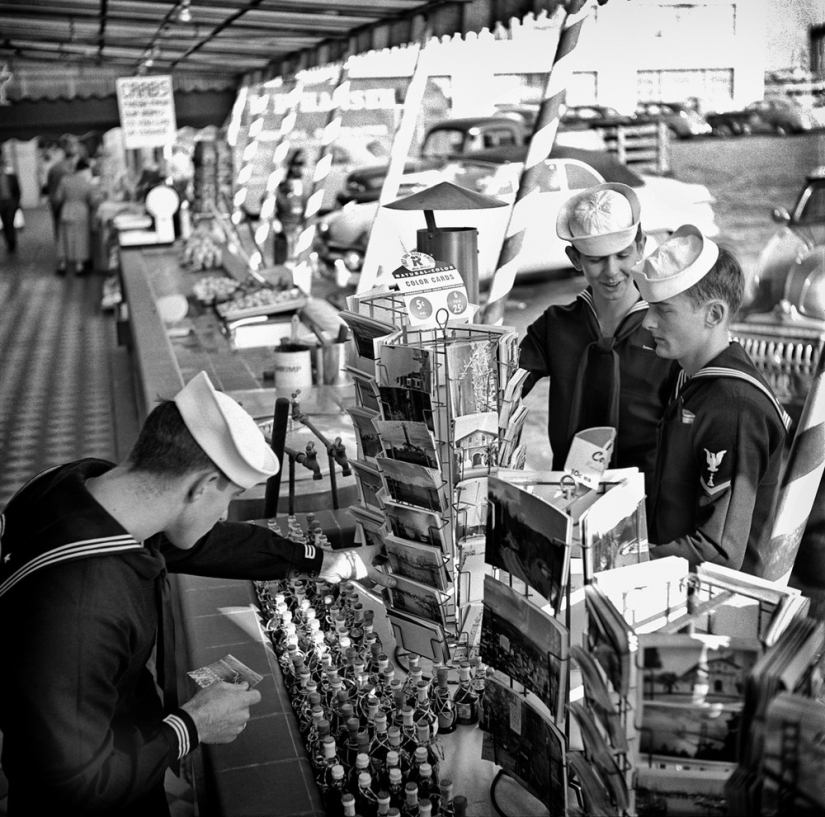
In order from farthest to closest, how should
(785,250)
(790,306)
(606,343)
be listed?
(785,250), (790,306), (606,343)

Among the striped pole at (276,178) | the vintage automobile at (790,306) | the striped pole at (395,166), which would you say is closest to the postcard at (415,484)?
the striped pole at (395,166)

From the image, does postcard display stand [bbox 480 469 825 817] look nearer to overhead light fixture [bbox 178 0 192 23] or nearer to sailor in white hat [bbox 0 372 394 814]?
sailor in white hat [bbox 0 372 394 814]

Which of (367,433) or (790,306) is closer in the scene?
(367,433)

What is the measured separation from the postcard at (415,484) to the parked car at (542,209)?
30.2 ft

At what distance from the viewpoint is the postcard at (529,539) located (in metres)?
1.75

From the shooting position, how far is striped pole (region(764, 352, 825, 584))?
2.91m

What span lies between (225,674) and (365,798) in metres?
0.64

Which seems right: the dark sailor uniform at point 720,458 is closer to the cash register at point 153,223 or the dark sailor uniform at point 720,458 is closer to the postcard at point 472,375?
the postcard at point 472,375

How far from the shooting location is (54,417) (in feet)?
28.4

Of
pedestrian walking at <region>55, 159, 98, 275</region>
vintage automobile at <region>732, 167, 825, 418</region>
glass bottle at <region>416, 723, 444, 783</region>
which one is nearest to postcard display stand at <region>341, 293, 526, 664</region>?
glass bottle at <region>416, 723, 444, 783</region>

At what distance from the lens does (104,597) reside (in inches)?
76.4

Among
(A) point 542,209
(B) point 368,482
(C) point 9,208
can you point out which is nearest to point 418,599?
(B) point 368,482

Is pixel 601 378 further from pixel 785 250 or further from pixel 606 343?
pixel 785 250

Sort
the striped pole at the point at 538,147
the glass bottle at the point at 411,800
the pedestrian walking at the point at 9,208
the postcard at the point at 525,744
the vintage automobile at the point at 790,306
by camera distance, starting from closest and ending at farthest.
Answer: the postcard at the point at 525,744
the glass bottle at the point at 411,800
the striped pole at the point at 538,147
the vintage automobile at the point at 790,306
the pedestrian walking at the point at 9,208
